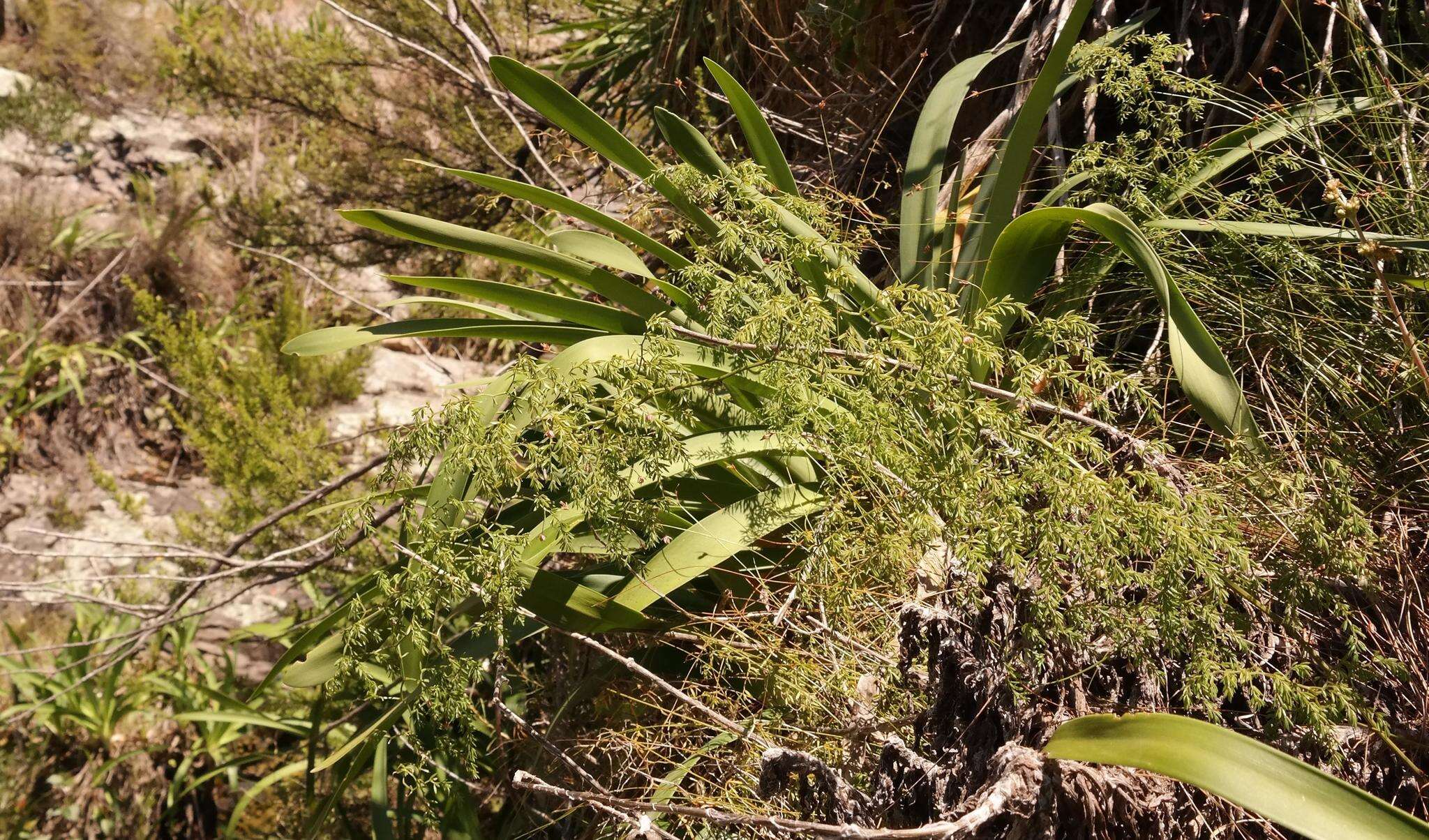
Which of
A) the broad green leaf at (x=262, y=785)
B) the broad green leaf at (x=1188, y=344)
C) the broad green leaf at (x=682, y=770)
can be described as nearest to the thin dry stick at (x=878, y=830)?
the broad green leaf at (x=682, y=770)

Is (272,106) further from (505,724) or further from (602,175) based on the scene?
(505,724)

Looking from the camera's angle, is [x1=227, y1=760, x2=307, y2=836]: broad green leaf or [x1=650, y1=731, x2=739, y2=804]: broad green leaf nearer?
[x1=650, y1=731, x2=739, y2=804]: broad green leaf

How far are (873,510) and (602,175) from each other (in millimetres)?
1460

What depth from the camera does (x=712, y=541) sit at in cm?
141

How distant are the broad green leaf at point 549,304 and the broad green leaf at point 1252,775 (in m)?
1.04

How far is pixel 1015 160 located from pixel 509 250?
83 centimetres

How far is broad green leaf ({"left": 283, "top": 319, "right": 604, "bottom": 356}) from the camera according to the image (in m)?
1.64

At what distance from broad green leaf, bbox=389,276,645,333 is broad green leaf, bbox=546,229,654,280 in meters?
0.08

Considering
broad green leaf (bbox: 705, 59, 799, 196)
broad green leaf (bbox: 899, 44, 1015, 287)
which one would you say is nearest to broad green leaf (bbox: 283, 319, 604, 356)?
broad green leaf (bbox: 705, 59, 799, 196)

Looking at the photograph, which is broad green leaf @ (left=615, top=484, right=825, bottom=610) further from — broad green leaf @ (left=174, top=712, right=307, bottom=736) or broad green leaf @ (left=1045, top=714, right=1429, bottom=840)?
broad green leaf @ (left=174, top=712, right=307, bottom=736)

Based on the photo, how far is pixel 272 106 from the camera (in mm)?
4234

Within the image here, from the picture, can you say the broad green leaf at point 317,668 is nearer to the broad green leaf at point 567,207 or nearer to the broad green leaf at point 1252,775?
the broad green leaf at point 567,207

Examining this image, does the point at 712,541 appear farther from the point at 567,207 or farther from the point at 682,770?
the point at 567,207

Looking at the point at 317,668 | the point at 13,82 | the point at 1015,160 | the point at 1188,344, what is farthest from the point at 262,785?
the point at 13,82
